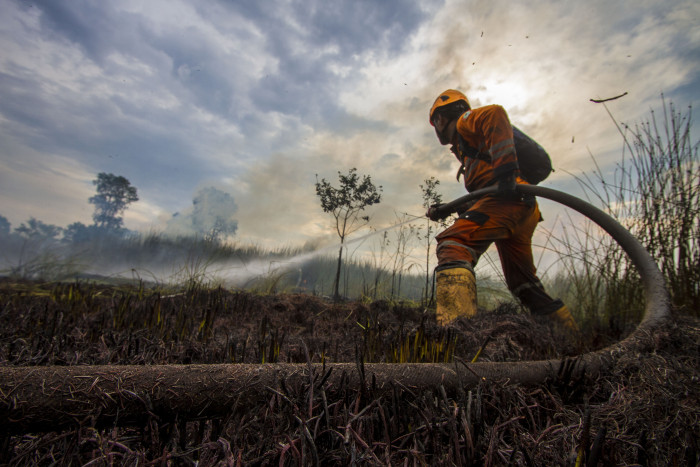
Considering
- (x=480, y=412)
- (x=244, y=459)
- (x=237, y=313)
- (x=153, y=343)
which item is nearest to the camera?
(x=244, y=459)

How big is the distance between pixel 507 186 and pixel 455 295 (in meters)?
1.46

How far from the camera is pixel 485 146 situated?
415cm

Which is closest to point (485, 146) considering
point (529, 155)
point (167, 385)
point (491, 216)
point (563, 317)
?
point (529, 155)

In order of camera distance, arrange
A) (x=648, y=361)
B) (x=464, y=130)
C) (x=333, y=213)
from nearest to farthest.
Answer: (x=648, y=361) < (x=464, y=130) < (x=333, y=213)

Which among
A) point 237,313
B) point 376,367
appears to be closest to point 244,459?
point 376,367

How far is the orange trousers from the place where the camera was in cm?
375

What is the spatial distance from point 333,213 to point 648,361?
688cm

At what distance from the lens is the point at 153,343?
7.33 ft

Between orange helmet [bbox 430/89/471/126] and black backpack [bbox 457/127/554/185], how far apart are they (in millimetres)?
588

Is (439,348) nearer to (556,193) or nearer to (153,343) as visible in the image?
(153,343)

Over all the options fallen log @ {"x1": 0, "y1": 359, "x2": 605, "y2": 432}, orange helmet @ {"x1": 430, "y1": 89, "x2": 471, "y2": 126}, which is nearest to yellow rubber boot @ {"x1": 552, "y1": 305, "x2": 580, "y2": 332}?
orange helmet @ {"x1": 430, "y1": 89, "x2": 471, "y2": 126}

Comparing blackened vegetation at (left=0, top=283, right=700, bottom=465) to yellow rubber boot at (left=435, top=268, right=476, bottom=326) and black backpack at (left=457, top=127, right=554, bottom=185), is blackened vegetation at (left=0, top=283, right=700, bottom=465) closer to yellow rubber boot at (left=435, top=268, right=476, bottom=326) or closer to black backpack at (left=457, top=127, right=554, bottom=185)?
yellow rubber boot at (left=435, top=268, right=476, bottom=326)

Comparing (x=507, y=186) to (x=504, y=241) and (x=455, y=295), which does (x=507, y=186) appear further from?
(x=455, y=295)

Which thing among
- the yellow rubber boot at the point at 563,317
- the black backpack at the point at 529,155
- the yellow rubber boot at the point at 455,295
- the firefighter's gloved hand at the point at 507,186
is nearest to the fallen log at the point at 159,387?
the yellow rubber boot at the point at 455,295
